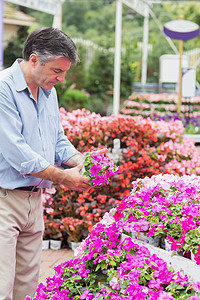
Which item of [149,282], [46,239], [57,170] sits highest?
[57,170]

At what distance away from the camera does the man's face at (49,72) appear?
2.28 metres

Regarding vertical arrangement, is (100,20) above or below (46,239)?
above

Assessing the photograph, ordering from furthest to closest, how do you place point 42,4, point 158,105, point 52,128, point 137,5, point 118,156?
point 137,5, point 158,105, point 42,4, point 118,156, point 52,128

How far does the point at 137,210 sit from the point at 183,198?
25 centimetres

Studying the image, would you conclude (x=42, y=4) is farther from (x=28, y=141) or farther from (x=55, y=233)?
(x=28, y=141)

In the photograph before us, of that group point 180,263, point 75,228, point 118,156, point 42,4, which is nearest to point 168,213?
point 180,263

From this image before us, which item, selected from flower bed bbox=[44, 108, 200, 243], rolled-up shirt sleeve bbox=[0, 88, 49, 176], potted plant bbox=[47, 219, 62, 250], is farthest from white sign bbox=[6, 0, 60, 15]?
rolled-up shirt sleeve bbox=[0, 88, 49, 176]

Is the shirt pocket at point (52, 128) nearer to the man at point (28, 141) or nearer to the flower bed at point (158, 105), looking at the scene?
the man at point (28, 141)

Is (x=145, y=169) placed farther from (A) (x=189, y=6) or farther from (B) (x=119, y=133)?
(A) (x=189, y=6)

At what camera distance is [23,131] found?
2338mm

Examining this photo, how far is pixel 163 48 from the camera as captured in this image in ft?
73.8

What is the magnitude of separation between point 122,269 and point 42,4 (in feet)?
30.6

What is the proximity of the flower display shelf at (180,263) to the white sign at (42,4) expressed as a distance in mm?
7714

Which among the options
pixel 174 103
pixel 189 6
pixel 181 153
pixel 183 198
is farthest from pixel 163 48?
pixel 183 198
